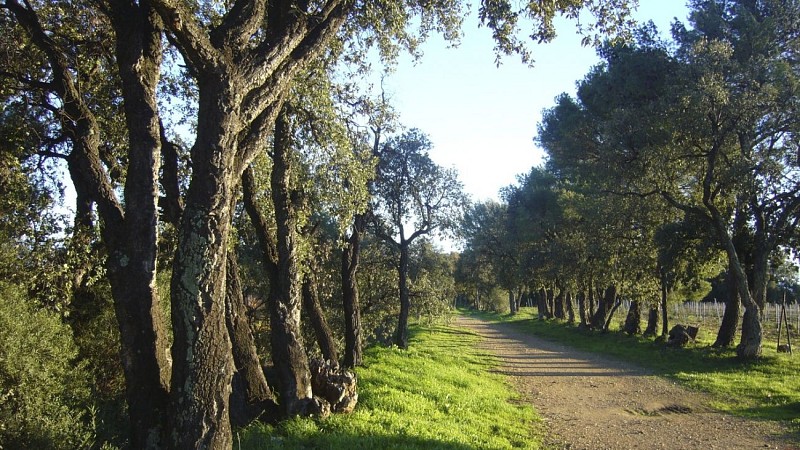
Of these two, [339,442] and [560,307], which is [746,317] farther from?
[560,307]

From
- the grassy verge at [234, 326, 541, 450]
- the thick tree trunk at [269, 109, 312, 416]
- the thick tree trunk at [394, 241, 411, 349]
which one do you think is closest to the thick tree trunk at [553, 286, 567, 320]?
the thick tree trunk at [394, 241, 411, 349]

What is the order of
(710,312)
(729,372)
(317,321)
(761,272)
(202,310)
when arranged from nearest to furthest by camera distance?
1. (202,310)
2. (317,321)
3. (729,372)
4. (761,272)
5. (710,312)

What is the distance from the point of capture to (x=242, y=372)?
28.5 ft

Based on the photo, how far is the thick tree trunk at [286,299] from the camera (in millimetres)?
8781

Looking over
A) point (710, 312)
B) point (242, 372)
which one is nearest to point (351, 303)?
point (242, 372)

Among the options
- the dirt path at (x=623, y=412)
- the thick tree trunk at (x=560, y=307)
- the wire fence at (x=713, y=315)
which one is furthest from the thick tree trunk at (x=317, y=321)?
the thick tree trunk at (x=560, y=307)

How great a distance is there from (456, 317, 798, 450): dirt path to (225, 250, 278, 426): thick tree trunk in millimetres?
5332

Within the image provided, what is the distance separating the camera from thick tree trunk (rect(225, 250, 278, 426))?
8.40 metres

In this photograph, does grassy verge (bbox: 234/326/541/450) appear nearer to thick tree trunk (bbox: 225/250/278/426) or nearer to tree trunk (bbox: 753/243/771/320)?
thick tree trunk (bbox: 225/250/278/426)

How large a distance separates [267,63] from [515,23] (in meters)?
5.35

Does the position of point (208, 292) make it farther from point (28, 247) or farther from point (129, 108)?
point (28, 247)

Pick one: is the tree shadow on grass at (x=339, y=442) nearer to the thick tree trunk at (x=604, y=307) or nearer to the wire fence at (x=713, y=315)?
the thick tree trunk at (x=604, y=307)

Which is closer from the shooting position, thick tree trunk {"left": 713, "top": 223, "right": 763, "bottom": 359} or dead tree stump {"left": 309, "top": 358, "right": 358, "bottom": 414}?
dead tree stump {"left": 309, "top": 358, "right": 358, "bottom": 414}

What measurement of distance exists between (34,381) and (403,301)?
16.0 m
